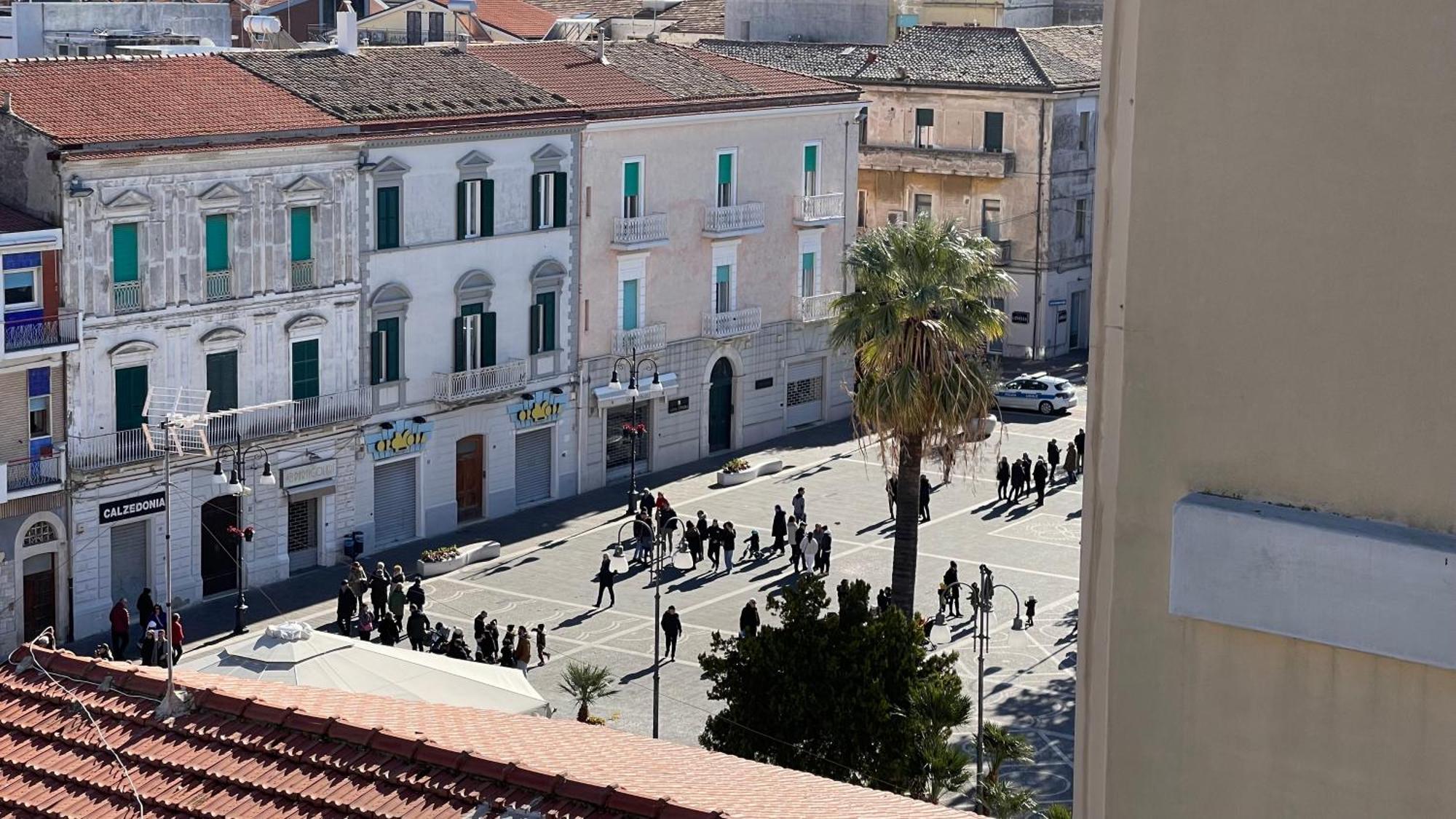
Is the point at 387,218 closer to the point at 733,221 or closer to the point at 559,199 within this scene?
the point at 559,199

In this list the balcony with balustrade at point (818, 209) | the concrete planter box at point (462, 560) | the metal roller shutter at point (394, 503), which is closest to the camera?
the concrete planter box at point (462, 560)

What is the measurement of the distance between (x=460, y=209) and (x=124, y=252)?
32.1 feet

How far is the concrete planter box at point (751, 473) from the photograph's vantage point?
52.6m

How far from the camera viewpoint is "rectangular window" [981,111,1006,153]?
6975 cm

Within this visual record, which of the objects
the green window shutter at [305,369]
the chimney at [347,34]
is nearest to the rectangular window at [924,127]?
the chimney at [347,34]

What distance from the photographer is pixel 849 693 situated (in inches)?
1026

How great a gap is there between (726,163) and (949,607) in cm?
1878

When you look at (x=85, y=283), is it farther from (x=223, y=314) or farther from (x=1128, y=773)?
(x=1128, y=773)

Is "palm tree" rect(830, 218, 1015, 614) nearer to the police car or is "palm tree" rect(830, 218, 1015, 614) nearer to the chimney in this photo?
the chimney

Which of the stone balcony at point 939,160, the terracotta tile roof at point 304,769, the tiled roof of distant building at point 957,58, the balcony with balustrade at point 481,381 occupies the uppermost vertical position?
the tiled roof of distant building at point 957,58

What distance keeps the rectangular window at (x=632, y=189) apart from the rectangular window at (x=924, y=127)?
20.3 metres

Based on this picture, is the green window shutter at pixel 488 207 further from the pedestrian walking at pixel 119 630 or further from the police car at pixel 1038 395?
the police car at pixel 1038 395

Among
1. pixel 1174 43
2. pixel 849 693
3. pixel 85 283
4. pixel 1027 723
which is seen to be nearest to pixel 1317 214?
pixel 1174 43

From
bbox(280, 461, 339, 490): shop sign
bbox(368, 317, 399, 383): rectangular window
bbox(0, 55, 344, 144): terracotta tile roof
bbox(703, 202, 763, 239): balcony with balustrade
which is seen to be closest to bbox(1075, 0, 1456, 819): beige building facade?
bbox(0, 55, 344, 144): terracotta tile roof
